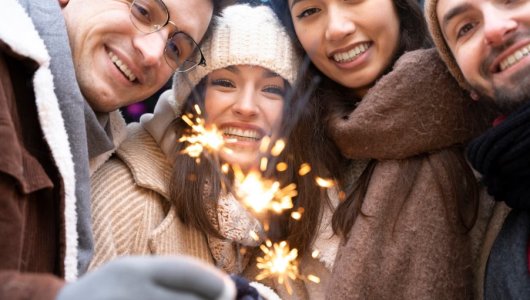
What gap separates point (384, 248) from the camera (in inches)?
62.3

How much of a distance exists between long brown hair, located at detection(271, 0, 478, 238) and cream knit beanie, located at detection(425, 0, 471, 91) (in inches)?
8.1

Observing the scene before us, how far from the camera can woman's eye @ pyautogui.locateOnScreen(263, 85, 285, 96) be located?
1.87 meters

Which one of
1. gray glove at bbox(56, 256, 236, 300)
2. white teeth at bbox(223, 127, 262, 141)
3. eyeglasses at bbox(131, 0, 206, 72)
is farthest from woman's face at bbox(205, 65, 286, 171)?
gray glove at bbox(56, 256, 236, 300)

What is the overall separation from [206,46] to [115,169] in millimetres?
595

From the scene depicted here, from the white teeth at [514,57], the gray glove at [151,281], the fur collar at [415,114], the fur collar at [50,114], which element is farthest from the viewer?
the fur collar at [415,114]

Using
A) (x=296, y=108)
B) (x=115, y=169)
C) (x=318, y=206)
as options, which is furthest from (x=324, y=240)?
(x=115, y=169)

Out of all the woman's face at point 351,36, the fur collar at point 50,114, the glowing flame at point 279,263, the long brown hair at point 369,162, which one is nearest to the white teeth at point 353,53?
the woman's face at point 351,36

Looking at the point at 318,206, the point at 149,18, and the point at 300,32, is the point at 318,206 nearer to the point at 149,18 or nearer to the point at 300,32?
the point at 300,32

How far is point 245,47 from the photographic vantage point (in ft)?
6.13

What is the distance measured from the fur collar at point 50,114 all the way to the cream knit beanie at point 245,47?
631mm

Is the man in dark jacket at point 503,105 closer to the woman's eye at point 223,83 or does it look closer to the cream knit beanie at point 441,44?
the cream knit beanie at point 441,44

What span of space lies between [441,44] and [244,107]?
0.70 m

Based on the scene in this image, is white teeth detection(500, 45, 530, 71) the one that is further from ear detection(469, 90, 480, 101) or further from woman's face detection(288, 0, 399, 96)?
woman's face detection(288, 0, 399, 96)

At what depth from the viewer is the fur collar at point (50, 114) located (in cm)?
122
